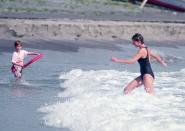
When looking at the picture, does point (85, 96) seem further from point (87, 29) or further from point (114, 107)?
point (87, 29)

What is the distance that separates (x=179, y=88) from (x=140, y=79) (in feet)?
7.41

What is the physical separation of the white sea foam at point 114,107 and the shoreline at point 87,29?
8024 mm

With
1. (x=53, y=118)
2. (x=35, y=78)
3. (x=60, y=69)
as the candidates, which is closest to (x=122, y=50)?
(x=60, y=69)

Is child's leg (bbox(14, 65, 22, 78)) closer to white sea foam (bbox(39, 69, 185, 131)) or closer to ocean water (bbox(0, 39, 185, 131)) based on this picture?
ocean water (bbox(0, 39, 185, 131))

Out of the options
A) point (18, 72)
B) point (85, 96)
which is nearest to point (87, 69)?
point (18, 72)

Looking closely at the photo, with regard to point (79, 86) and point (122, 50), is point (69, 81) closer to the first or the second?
point (79, 86)

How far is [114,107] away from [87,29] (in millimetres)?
13414

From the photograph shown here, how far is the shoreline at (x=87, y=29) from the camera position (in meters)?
24.8

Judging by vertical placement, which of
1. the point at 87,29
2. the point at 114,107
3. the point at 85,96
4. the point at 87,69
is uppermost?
the point at 87,29

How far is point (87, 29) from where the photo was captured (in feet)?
85.0

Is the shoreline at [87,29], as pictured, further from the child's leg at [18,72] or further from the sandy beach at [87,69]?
the child's leg at [18,72]

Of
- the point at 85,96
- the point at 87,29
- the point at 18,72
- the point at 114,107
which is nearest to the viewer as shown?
the point at 114,107

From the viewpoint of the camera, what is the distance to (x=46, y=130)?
11164 millimetres

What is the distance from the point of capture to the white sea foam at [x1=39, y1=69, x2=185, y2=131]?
37.0 feet
